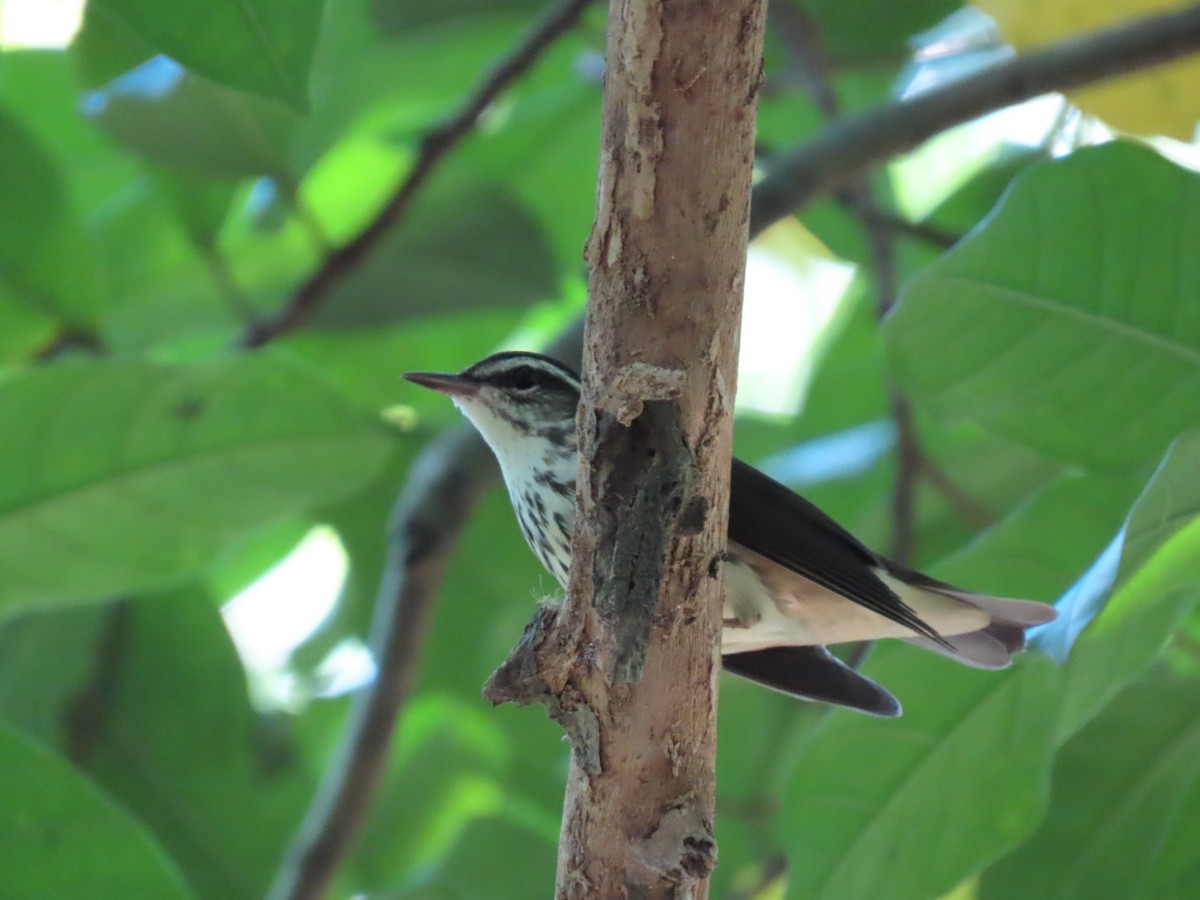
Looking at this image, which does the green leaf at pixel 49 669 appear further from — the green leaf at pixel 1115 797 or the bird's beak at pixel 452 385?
the green leaf at pixel 1115 797

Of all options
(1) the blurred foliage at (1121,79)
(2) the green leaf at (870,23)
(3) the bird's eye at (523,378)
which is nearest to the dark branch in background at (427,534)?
(1) the blurred foliage at (1121,79)

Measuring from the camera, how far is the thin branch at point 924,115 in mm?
2875

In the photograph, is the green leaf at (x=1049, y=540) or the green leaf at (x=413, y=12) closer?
the green leaf at (x=1049, y=540)

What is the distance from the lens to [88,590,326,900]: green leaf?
352cm

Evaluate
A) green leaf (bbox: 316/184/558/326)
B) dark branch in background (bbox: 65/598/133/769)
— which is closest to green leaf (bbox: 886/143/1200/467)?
green leaf (bbox: 316/184/558/326)

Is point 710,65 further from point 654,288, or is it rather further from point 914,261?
point 914,261

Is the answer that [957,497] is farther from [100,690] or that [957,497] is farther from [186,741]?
[100,690]

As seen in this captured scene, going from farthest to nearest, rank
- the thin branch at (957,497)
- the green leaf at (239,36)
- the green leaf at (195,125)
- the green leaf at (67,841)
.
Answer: the thin branch at (957,497)
the green leaf at (195,125)
the green leaf at (67,841)
the green leaf at (239,36)

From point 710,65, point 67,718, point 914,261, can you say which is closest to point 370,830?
point 67,718

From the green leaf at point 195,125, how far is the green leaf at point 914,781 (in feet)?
6.06

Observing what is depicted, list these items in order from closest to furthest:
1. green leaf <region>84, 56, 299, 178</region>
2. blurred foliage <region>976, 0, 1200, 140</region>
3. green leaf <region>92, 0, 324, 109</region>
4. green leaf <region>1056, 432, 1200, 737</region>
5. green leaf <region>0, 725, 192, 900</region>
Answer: green leaf <region>1056, 432, 1200, 737</region>
green leaf <region>92, 0, 324, 109</region>
green leaf <region>0, 725, 192, 900</region>
blurred foliage <region>976, 0, 1200, 140</region>
green leaf <region>84, 56, 299, 178</region>

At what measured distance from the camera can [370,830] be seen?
3.87 m

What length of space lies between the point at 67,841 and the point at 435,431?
6.23ft

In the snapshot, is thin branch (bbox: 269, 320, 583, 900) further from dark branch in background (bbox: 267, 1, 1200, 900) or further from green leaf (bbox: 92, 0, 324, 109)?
green leaf (bbox: 92, 0, 324, 109)
